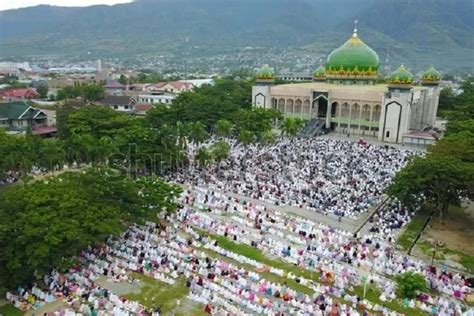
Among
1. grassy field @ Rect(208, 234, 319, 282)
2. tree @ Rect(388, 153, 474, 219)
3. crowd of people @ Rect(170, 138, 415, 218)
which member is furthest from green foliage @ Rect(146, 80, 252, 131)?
grassy field @ Rect(208, 234, 319, 282)

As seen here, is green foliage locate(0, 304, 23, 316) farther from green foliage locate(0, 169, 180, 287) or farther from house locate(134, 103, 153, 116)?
house locate(134, 103, 153, 116)

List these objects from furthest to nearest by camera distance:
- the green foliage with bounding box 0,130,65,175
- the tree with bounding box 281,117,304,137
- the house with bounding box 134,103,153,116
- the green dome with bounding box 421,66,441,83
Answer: the house with bounding box 134,103,153,116
the green dome with bounding box 421,66,441,83
the tree with bounding box 281,117,304,137
the green foliage with bounding box 0,130,65,175

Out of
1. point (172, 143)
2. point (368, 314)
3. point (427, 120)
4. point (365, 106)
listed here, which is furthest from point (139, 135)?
point (427, 120)

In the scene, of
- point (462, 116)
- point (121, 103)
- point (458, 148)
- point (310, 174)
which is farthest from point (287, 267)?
point (121, 103)

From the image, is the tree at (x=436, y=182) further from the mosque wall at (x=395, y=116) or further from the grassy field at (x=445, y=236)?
the mosque wall at (x=395, y=116)

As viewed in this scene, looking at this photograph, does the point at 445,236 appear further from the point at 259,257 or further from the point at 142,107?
the point at 142,107

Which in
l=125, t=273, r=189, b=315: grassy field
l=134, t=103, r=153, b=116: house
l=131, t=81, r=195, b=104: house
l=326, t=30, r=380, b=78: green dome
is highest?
l=326, t=30, r=380, b=78: green dome

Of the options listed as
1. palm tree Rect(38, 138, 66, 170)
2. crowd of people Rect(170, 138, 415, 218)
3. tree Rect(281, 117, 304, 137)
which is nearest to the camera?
crowd of people Rect(170, 138, 415, 218)
